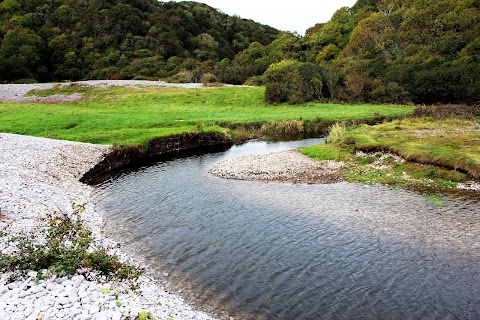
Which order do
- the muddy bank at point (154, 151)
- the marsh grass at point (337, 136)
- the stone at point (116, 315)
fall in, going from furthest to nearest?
1. the marsh grass at point (337, 136)
2. the muddy bank at point (154, 151)
3. the stone at point (116, 315)

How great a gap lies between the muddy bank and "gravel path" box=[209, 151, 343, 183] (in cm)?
899

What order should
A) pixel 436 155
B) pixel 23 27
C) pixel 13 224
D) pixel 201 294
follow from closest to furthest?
pixel 201 294
pixel 13 224
pixel 436 155
pixel 23 27

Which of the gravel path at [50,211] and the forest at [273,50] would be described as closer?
the gravel path at [50,211]

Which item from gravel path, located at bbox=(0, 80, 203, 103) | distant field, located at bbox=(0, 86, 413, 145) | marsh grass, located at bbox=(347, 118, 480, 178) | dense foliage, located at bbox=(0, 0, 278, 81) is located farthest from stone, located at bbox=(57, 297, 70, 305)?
dense foliage, located at bbox=(0, 0, 278, 81)

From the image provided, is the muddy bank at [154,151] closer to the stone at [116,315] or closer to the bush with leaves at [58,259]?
the bush with leaves at [58,259]

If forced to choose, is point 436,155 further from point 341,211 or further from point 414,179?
point 341,211

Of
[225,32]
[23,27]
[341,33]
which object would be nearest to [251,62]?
[341,33]

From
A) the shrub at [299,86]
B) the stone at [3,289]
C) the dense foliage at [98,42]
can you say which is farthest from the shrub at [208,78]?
the stone at [3,289]

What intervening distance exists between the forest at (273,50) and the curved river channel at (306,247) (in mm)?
51988

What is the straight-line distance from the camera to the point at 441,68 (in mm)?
73625

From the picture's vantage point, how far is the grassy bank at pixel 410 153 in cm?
2948

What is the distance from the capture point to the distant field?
4956 cm

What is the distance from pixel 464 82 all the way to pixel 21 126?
72242 mm

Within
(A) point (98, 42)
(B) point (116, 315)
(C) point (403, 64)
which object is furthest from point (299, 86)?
(A) point (98, 42)
